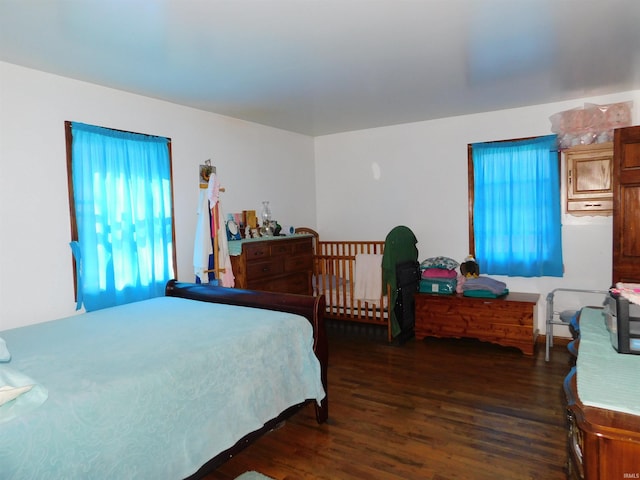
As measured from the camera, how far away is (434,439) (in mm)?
2467

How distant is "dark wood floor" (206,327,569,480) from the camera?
2.20 meters

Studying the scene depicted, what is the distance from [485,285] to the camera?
417 centimetres

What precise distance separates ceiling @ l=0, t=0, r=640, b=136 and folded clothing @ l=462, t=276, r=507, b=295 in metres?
1.82

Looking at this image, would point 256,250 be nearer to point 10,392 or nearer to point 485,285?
point 485,285

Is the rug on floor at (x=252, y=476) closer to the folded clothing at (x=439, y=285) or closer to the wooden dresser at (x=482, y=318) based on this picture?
the wooden dresser at (x=482, y=318)

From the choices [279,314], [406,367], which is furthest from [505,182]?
[279,314]

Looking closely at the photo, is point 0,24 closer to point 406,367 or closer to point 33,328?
point 33,328

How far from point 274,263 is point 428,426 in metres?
2.31

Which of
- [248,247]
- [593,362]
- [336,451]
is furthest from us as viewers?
[248,247]

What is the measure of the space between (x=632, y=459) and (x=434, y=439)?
5.02ft

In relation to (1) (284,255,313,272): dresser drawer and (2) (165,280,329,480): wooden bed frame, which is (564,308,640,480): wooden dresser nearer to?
(2) (165,280,329,480): wooden bed frame

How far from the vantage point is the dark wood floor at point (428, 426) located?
7.22 ft

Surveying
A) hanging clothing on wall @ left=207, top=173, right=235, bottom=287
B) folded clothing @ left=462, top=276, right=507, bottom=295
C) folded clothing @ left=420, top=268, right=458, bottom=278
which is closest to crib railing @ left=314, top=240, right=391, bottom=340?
folded clothing @ left=420, top=268, right=458, bottom=278

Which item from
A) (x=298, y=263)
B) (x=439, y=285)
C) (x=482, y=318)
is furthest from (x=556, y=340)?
(x=298, y=263)
